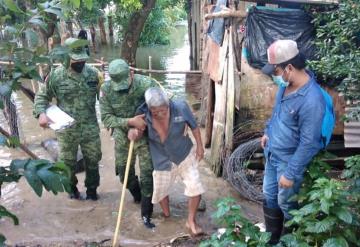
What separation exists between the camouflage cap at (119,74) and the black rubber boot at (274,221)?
1823mm

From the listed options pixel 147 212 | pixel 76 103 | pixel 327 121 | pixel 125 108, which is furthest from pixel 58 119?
pixel 327 121

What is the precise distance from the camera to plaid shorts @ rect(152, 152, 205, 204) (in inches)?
165

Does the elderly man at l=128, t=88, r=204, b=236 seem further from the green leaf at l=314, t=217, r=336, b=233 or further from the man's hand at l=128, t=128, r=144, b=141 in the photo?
the green leaf at l=314, t=217, r=336, b=233

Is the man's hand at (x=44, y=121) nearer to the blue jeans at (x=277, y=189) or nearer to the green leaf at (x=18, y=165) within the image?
the blue jeans at (x=277, y=189)

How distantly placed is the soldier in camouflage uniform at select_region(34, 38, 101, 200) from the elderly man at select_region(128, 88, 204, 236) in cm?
84

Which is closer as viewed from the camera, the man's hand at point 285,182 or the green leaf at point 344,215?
the green leaf at point 344,215

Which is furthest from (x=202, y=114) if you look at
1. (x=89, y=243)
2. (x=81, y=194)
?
(x=89, y=243)

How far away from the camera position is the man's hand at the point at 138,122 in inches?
162

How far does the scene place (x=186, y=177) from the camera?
4227mm

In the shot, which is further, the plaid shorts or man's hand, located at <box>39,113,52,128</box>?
man's hand, located at <box>39,113,52,128</box>

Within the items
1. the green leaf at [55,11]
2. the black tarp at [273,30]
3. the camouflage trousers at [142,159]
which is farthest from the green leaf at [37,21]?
the black tarp at [273,30]

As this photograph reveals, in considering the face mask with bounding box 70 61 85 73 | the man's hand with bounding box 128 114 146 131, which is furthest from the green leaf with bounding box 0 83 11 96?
the face mask with bounding box 70 61 85 73

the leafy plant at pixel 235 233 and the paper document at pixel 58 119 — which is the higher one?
the paper document at pixel 58 119

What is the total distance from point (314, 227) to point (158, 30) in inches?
801
